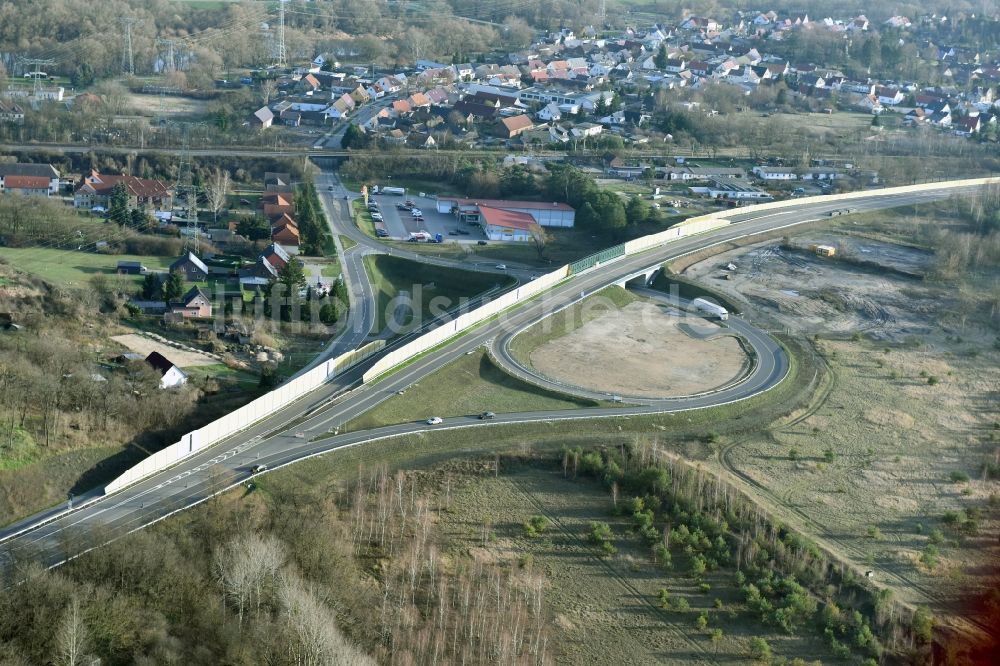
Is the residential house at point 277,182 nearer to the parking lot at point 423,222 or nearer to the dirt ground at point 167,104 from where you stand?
the parking lot at point 423,222

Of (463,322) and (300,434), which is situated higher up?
(463,322)

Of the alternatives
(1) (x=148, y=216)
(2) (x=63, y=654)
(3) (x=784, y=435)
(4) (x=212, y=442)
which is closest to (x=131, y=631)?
(2) (x=63, y=654)

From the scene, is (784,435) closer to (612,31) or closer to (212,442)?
(212,442)

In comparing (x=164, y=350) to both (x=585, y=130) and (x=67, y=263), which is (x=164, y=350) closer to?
(x=67, y=263)

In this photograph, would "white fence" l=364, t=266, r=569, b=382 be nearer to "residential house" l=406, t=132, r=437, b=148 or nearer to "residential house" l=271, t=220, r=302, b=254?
"residential house" l=271, t=220, r=302, b=254

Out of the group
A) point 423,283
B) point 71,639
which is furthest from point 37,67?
point 71,639

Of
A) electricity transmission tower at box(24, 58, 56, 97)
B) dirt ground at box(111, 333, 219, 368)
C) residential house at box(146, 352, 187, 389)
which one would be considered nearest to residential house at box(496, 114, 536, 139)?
electricity transmission tower at box(24, 58, 56, 97)
